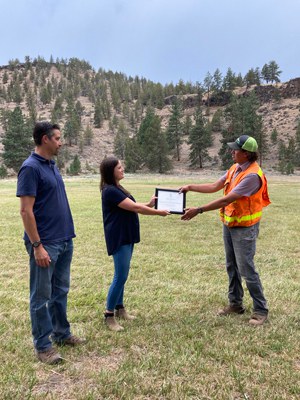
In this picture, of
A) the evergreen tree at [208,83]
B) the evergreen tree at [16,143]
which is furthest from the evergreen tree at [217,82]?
the evergreen tree at [16,143]

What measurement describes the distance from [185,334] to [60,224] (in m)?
1.80

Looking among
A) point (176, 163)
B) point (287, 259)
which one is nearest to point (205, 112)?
point (176, 163)

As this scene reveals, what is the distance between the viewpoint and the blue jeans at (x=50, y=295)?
3273 mm

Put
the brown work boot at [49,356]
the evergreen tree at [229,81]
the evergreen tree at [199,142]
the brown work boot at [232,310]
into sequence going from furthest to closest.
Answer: the evergreen tree at [229,81] < the evergreen tree at [199,142] < the brown work boot at [232,310] < the brown work boot at [49,356]

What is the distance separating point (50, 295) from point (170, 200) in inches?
73.7

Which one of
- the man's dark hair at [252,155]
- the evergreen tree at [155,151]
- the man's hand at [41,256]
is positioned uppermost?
the evergreen tree at [155,151]

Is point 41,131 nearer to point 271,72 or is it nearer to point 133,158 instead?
point 133,158

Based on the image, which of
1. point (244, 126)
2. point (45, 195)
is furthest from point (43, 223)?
point (244, 126)

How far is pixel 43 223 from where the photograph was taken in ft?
10.8

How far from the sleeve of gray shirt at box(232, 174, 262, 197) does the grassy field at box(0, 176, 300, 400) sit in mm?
1529

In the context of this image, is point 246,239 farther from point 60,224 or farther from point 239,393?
point 60,224

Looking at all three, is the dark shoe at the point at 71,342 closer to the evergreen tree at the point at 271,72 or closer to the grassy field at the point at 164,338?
the grassy field at the point at 164,338

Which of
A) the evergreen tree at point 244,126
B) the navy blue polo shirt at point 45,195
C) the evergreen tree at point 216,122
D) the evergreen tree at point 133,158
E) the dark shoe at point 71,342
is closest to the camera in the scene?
the navy blue polo shirt at point 45,195

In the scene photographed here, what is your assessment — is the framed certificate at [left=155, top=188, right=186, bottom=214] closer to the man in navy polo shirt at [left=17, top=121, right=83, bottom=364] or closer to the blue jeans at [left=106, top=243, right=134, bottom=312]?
the blue jeans at [left=106, top=243, right=134, bottom=312]
